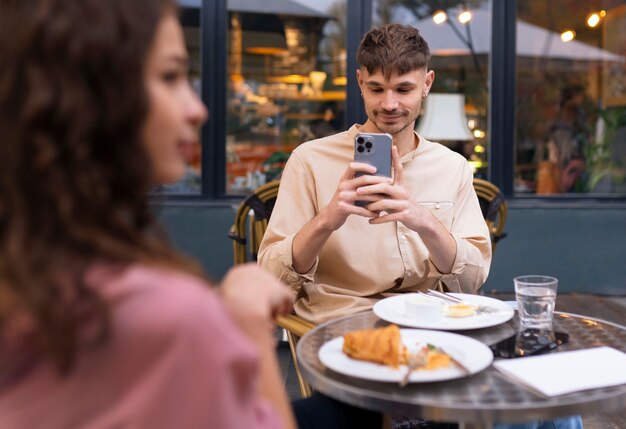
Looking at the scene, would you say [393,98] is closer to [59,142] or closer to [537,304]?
[537,304]

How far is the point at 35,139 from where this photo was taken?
2.19 ft

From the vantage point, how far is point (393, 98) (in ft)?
6.91

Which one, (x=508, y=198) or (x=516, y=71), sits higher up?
(x=516, y=71)

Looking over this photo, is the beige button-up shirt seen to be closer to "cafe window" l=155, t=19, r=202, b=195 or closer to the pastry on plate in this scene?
the pastry on plate

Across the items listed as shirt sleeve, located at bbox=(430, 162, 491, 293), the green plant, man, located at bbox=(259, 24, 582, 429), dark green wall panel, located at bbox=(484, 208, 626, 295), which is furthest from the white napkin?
the green plant

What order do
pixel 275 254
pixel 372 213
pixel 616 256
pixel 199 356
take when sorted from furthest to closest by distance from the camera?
pixel 616 256 → pixel 275 254 → pixel 372 213 → pixel 199 356

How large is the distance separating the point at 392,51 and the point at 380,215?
0.58m

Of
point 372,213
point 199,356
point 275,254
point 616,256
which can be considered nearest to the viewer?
point 199,356

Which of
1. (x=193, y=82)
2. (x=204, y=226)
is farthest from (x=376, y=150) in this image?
(x=193, y=82)

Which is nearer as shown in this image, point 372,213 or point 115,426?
point 115,426

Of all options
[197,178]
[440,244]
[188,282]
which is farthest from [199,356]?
[197,178]

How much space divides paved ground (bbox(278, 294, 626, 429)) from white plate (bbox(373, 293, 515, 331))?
4.94 ft

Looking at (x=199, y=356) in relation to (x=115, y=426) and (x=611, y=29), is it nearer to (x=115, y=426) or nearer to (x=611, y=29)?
(x=115, y=426)

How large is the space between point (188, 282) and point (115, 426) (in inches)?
6.0
